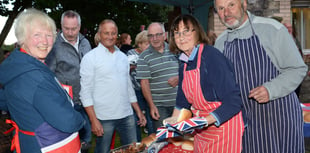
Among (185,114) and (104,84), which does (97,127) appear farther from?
(185,114)

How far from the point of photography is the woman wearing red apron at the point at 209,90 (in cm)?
166

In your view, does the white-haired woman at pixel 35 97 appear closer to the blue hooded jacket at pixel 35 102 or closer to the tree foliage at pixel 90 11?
the blue hooded jacket at pixel 35 102

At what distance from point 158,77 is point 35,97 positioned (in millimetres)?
2189

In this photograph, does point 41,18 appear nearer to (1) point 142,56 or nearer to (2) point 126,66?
(2) point 126,66

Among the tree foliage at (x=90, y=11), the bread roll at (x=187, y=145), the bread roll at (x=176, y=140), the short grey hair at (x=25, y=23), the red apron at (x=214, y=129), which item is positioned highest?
the tree foliage at (x=90, y=11)

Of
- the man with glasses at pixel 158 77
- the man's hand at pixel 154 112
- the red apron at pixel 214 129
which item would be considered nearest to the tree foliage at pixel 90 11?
the man with glasses at pixel 158 77

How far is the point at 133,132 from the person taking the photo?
139 inches

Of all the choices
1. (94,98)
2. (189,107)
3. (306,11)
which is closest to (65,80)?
(94,98)

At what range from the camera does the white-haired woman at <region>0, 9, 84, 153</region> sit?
1715 mm

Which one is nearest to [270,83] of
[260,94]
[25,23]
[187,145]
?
[260,94]

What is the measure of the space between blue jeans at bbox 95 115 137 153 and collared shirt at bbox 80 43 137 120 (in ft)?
0.21

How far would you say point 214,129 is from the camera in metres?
1.77

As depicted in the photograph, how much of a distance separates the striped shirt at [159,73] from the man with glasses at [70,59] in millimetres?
732

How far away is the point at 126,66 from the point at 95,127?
737mm
